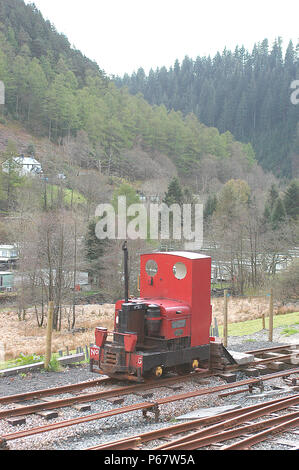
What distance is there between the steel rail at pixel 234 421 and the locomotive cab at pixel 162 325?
2.39 meters

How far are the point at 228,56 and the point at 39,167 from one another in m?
127

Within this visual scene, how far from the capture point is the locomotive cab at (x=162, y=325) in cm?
1041

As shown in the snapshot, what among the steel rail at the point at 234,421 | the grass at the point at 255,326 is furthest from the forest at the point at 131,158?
the steel rail at the point at 234,421

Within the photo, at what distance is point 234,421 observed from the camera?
8250mm

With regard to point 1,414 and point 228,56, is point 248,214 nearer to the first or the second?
point 1,414

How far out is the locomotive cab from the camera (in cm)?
1041

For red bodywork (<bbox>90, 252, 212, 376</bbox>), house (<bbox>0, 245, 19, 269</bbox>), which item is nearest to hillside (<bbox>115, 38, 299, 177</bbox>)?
house (<bbox>0, 245, 19, 269</bbox>)

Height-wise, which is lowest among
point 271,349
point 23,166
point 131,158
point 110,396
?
point 271,349

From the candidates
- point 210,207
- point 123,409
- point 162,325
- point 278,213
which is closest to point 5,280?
point 210,207

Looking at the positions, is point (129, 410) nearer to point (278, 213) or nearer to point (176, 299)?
point (176, 299)

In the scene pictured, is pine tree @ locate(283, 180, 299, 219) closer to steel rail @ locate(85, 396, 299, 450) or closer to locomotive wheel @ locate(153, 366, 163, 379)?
locomotive wheel @ locate(153, 366, 163, 379)

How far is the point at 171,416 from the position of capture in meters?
9.22

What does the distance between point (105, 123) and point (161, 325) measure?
10177 centimetres

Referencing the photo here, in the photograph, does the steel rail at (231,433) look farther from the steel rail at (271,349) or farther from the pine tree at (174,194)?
the pine tree at (174,194)
